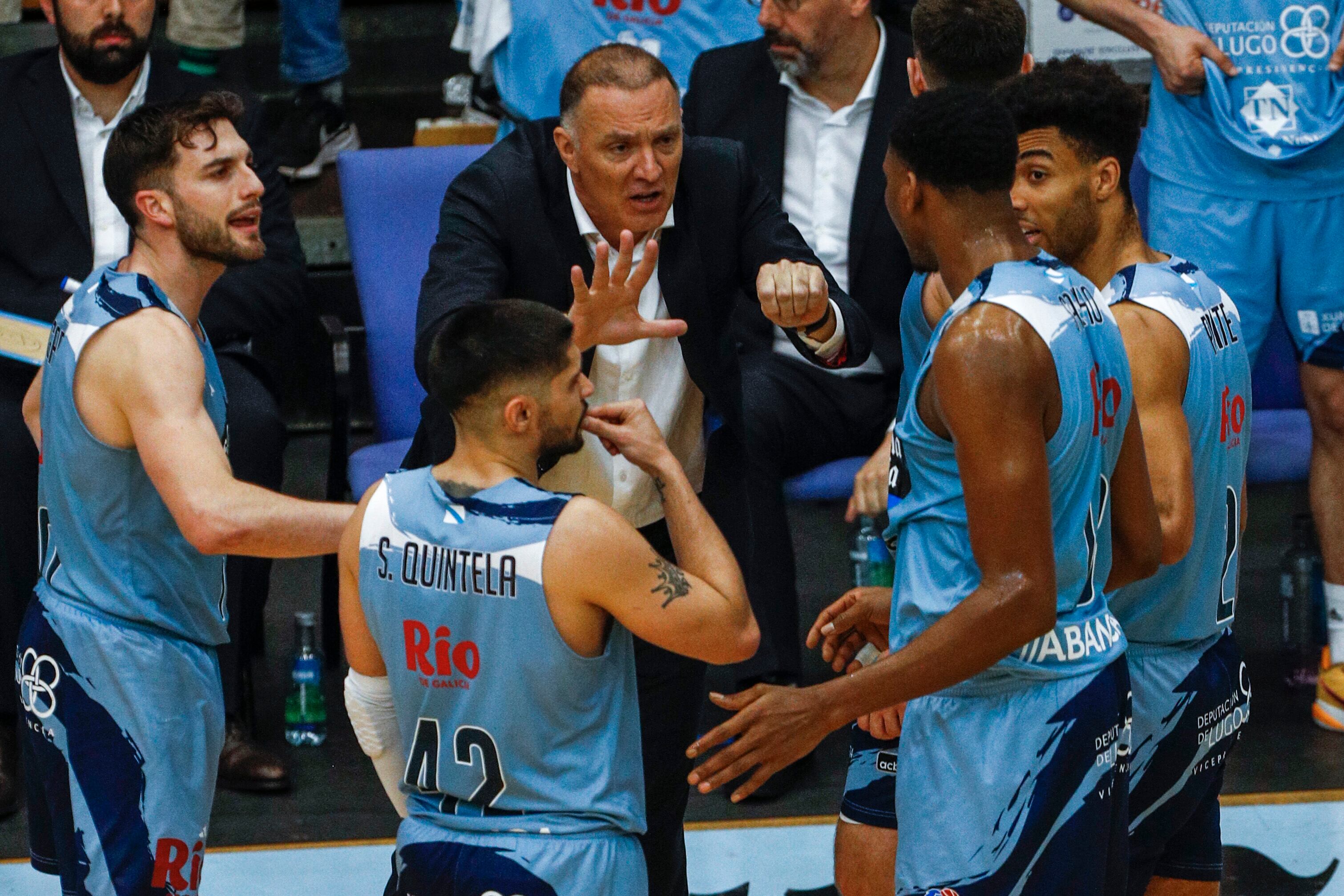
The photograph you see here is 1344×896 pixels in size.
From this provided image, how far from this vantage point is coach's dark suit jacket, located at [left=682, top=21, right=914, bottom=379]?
5.02 m

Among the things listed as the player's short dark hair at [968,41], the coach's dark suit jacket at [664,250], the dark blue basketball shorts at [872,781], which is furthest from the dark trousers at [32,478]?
the player's short dark hair at [968,41]

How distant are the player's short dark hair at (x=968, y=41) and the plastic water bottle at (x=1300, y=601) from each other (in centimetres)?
218

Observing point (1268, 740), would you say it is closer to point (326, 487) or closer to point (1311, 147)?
point (1311, 147)

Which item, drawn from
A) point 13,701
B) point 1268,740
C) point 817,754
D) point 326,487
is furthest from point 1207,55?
point 13,701

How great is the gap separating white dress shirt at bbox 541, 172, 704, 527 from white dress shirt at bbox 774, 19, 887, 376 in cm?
145

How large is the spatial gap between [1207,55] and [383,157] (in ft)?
7.97

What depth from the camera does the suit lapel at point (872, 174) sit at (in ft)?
16.5

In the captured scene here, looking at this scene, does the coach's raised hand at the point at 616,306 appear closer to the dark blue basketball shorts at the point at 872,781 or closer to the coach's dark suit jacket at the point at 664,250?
the coach's dark suit jacket at the point at 664,250

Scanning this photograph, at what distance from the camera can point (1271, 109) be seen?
484 cm

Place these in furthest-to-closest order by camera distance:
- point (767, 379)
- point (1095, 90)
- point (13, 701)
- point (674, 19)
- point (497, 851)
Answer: point (674, 19) → point (767, 379) → point (13, 701) → point (1095, 90) → point (497, 851)

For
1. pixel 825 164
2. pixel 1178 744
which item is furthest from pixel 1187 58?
pixel 1178 744

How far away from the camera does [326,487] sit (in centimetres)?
519

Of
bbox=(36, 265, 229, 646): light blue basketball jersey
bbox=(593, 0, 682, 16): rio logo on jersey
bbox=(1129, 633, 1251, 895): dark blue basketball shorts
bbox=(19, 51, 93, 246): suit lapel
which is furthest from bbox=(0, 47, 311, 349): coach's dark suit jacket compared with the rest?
bbox=(1129, 633, 1251, 895): dark blue basketball shorts

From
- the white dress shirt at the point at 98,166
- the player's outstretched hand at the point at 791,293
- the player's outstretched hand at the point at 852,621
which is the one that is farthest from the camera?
the white dress shirt at the point at 98,166
